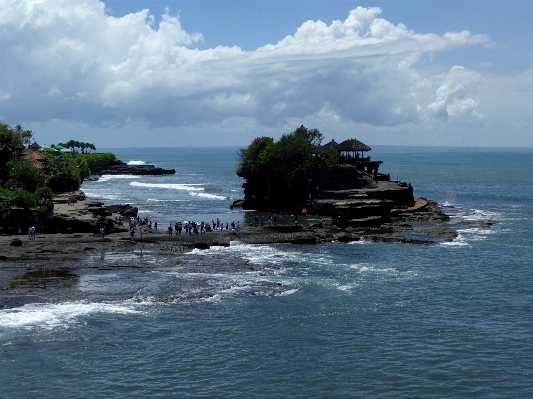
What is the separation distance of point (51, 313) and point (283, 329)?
38.2ft

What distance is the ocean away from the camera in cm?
2606

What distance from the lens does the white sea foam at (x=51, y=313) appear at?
3180 centimetres

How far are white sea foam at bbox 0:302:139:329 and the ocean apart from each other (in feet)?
0.33

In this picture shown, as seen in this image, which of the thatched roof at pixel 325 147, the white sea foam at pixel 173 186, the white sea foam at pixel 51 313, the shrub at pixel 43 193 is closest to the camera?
the white sea foam at pixel 51 313

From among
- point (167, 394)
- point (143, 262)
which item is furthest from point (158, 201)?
point (167, 394)

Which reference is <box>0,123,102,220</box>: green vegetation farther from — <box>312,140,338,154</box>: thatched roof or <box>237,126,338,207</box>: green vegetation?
<box>312,140,338,154</box>: thatched roof

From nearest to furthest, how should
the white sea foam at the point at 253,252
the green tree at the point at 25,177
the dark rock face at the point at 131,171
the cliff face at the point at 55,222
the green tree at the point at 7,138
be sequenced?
the white sea foam at the point at 253,252, the cliff face at the point at 55,222, the green tree at the point at 25,177, the green tree at the point at 7,138, the dark rock face at the point at 131,171

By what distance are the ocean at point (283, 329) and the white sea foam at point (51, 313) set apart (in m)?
0.10

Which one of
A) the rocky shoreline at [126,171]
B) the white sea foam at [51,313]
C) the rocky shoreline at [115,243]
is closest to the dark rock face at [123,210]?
the rocky shoreline at [115,243]

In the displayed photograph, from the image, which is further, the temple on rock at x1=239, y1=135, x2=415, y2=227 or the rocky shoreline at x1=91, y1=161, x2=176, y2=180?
the rocky shoreline at x1=91, y1=161, x2=176, y2=180

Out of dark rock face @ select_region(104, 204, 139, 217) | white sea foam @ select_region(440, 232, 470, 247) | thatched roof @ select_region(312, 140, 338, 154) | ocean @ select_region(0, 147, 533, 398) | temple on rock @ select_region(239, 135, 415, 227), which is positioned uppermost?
thatched roof @ select_region(312, 140, 338, 154)

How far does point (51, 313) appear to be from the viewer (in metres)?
33.4

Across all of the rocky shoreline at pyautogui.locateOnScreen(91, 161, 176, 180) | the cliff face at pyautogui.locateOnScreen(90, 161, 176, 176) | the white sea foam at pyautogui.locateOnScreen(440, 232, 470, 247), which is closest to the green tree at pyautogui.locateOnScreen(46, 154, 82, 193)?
the white sea foam at pyautogui.locateOnScreen(440, 232, 470, 247)

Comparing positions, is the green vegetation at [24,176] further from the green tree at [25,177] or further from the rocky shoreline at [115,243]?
the rocky shoreline at [115,243]
